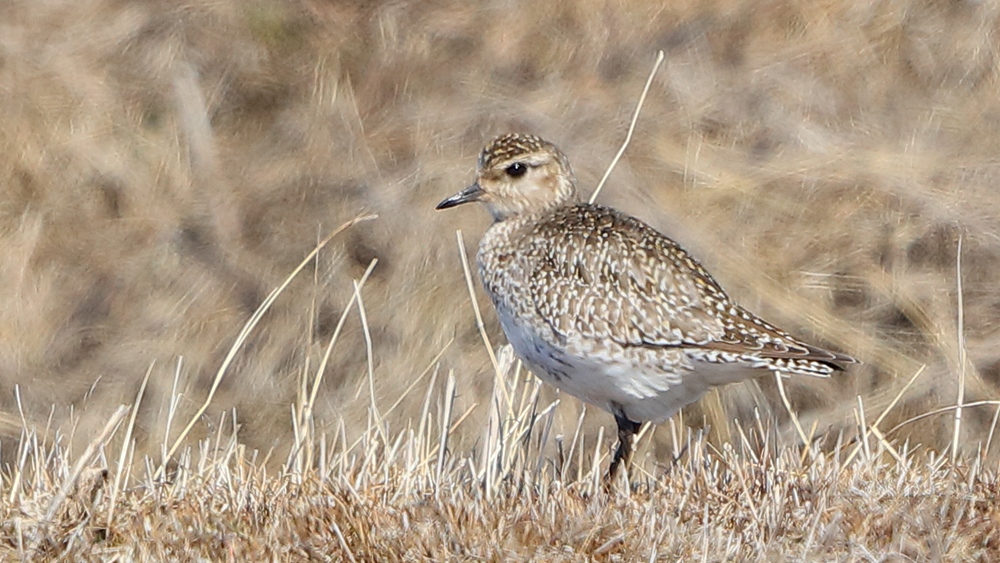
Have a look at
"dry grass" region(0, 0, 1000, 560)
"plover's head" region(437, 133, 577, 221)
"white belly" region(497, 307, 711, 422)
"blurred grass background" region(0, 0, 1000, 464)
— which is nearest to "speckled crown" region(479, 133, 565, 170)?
"plover's head" region(437, 133, 577, 221)

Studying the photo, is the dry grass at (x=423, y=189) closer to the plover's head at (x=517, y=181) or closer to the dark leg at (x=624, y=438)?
the plover's head at (x=517, y=181)

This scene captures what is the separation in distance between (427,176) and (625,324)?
406cm

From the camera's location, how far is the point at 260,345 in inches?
371

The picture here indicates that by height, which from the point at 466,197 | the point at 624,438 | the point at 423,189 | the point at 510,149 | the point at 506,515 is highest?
the point at 510,149

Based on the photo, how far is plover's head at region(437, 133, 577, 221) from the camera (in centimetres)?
602

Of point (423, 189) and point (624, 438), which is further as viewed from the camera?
point (423, 189)

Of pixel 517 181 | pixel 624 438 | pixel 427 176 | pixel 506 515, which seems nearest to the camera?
pixel 506 515

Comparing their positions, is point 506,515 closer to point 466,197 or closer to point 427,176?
point 466,197

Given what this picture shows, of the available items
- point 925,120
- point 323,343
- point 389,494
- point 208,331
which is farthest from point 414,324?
point 389,494

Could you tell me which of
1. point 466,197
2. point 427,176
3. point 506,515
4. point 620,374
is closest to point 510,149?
point 466,197

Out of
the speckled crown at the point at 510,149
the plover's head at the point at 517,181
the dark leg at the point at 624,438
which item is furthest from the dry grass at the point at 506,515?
the speckled crown at the point at 510,149

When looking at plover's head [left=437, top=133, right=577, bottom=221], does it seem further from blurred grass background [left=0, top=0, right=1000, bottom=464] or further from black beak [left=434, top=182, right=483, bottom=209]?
blurred grass background [left=0, top=0, right=1000, bottom=464]

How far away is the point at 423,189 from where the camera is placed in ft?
30.3

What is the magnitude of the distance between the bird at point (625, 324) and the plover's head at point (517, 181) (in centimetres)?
25
